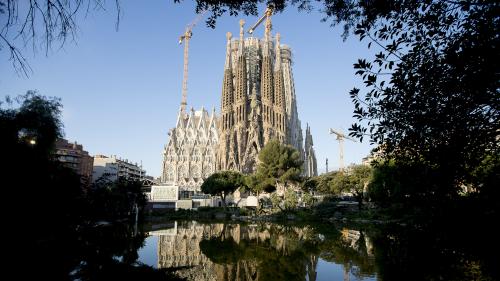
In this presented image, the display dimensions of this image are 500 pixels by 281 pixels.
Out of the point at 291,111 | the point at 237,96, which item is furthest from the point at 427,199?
the point at 291,111

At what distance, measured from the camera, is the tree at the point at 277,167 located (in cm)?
4888

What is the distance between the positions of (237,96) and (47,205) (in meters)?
73.2

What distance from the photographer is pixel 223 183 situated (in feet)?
180

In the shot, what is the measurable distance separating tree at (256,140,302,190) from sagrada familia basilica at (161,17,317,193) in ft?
90.5

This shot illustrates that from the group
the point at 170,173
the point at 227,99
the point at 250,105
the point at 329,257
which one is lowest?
the point at 329,257

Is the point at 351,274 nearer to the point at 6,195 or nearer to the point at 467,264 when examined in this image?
the point at 467,264

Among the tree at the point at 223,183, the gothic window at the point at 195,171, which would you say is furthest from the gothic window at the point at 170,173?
the tree at the point at 223,183

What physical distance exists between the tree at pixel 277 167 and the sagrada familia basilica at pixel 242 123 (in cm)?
2758

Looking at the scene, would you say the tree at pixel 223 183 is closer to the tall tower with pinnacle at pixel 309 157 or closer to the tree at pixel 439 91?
the tall tower with pinnacle at pixel 309 157

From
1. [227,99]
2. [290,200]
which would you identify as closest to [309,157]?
[227,99]

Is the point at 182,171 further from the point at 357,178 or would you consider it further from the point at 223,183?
the point at 357,178

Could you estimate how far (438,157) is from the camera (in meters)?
5.41

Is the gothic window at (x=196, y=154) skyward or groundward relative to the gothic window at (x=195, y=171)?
skyward

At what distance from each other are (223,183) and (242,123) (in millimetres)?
28485
